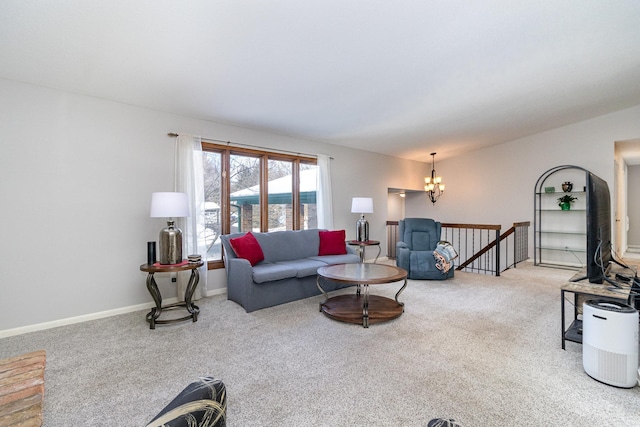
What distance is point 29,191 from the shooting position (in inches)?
117

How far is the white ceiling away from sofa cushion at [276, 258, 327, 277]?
205cm

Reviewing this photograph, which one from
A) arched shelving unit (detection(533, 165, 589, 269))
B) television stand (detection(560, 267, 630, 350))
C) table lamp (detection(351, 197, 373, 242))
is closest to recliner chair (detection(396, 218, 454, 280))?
table lamp (detection(351, 197, 373, 242))

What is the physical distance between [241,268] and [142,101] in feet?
7.44

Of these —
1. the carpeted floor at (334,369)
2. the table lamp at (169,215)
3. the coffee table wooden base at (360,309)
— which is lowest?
the carpeted floor at (334,369)

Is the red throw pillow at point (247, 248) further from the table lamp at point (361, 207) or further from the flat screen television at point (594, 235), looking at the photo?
the flat screen television at point (594, 235)

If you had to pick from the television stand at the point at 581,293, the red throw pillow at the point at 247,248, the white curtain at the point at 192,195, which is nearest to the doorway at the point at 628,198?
the television stand at the point at 581,293

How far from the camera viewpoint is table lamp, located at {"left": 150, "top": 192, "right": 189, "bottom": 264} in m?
3.17

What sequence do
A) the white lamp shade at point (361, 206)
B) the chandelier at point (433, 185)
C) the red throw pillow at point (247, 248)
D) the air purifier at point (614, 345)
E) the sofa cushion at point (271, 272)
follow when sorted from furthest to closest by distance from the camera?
1. the chandelier at point (433, 185)
2. the white lamp shade at point (361, 206)
3. the red throw pillow at point (247, 248)
4. the sofa cushion at point (271, 272)
5. the air purifier at point (614, 345)

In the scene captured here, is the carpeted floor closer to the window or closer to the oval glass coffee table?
the oval glass coffee table

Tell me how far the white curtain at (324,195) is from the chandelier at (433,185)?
312cm

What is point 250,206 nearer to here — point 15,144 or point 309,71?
point 309,71

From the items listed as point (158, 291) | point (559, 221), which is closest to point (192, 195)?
point (158, 291)

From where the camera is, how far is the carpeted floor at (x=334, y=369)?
69.3 inches

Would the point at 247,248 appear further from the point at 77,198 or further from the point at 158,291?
the point at 77,198
